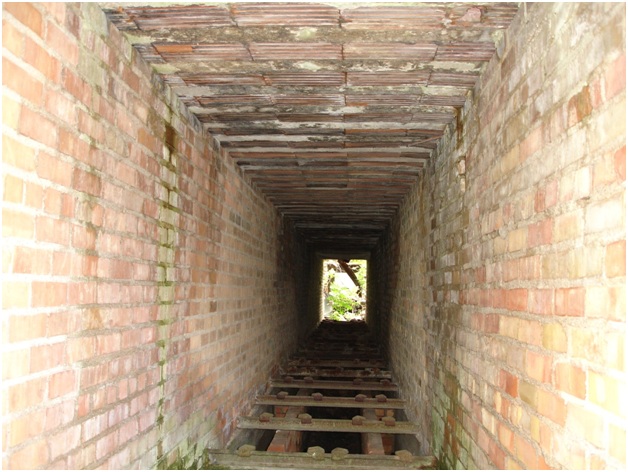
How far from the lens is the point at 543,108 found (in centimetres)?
188

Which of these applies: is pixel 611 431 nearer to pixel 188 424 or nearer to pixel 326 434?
pixel 188 424

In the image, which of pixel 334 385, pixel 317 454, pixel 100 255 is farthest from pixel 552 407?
pixel 334 385

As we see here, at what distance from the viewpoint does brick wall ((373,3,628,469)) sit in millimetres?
1394

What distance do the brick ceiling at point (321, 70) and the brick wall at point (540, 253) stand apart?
0.23 meters

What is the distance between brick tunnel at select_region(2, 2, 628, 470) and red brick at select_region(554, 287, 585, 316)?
0.04ft

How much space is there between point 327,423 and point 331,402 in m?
0.65

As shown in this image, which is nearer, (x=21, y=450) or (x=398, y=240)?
(x=21, y=450)

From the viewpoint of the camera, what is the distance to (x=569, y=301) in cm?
161

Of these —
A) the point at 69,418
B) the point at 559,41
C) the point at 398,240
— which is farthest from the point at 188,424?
the point at 398,240

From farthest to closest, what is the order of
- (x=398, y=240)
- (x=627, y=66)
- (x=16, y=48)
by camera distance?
(x=398, y=240) → (x=16, y=48) → (x=627, y=66)

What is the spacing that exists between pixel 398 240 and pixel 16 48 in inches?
215

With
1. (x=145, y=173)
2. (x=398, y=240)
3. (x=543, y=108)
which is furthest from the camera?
(x=398, y=240)

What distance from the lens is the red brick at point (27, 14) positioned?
1.59m

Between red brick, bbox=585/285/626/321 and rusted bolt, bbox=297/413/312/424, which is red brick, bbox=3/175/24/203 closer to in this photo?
red brick, bbox=585/285/626/321
